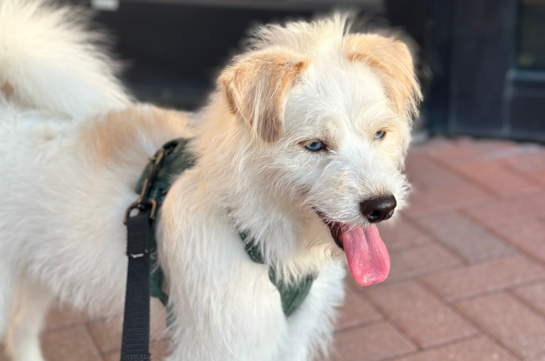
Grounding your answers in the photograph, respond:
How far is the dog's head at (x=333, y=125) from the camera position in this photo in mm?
1900

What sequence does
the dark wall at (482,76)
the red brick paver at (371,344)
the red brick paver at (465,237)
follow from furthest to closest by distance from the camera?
the dark wall at (482,76) < the red brick paver at (465,237) < the red brick paver at (371,344)

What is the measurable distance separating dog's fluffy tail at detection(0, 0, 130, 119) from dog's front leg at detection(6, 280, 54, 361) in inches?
34.4

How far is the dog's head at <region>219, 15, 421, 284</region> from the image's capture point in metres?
1.90

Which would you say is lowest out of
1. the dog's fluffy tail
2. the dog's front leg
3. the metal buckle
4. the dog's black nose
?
the dog's front leg

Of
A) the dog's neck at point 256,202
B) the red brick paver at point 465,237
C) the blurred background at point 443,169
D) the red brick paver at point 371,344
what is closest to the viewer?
the dog's neck at point 256,202

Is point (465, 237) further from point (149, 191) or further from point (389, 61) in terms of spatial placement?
point (149, 191)

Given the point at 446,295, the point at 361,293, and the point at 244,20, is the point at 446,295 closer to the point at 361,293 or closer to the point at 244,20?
the point at 361,293

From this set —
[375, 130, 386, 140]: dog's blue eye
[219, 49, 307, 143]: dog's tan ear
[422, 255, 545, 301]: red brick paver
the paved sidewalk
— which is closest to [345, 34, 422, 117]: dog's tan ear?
[375, 130, 386, 140]: dog's blue eye

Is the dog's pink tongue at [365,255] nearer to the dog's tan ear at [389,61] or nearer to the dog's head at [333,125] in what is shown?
the dog's head at [333,125]

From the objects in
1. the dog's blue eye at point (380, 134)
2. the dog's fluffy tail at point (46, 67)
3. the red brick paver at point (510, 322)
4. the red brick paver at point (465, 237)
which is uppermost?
the dog's fluffy tail at point (46, 67)

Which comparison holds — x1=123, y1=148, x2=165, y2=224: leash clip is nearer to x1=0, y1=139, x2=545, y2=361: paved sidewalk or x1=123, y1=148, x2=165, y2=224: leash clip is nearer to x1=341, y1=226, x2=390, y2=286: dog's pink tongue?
x1=0, y1=139, x2=545, y2=361: paved sidewalk

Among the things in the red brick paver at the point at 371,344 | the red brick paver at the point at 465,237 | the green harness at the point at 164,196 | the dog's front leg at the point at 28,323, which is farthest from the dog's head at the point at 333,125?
the red brick paver at the point at 465,237

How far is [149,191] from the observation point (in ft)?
7.43

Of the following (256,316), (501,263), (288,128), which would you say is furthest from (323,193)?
(501,263)
